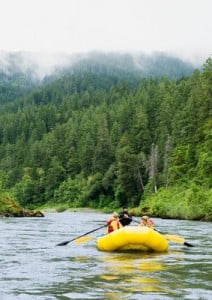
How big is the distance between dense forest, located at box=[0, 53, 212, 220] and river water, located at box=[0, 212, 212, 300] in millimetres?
26627

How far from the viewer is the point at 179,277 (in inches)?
519

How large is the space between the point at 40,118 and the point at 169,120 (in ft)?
214

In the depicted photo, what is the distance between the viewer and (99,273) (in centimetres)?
1362

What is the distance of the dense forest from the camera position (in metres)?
59.8

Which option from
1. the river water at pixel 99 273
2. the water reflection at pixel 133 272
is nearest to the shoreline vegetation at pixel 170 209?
the river water at pixel 99 273

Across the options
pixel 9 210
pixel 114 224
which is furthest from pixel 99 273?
pixel 9 210

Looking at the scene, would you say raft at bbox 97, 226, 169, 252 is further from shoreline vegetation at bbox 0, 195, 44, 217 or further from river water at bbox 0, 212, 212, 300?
shoreline vegetation at bbox 0, 195, 44, 217

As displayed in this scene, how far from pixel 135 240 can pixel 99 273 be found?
4.59 m

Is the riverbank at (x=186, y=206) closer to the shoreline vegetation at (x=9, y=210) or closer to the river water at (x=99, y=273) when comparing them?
the shoreline vegetation at (x=9, y=210)

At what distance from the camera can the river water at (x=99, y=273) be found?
1102cm

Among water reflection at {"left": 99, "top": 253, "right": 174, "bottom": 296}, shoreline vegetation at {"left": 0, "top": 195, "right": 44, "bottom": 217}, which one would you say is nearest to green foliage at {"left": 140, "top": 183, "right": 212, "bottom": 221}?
shoreline vegetation at {"left": 0, "top": 195, "right": 44, "bottom": 217}

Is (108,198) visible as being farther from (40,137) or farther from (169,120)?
(40,137)

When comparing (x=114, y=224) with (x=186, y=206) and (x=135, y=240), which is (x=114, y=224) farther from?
(x=186, y=206)

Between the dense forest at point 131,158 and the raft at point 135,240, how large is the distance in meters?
25.7
